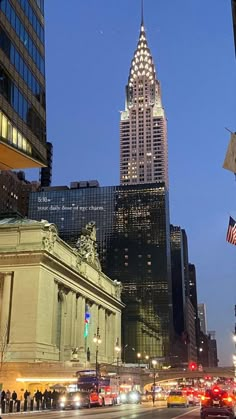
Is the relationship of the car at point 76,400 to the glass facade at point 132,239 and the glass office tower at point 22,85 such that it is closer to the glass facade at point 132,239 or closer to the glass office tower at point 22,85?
the glass office tower at point 22,85

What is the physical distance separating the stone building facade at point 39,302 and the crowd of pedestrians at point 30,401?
14.6 metres

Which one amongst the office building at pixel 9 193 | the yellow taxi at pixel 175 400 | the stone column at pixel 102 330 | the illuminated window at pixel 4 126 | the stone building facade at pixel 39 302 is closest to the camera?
the illuminated window at pixel 4 126

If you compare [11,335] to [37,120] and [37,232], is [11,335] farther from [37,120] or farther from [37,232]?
[37,120]

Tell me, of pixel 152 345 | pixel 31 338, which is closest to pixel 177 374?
pixel 152 345

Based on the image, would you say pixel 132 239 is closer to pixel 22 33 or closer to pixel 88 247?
pixel 88 247

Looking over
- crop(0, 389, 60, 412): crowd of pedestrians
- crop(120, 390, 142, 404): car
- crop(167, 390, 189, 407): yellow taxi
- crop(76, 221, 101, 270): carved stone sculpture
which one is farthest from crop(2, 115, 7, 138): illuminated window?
crop(76, 221, 101, 270): carved stone sculpture

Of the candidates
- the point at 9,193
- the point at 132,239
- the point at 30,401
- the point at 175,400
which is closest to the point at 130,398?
the point at 175,400

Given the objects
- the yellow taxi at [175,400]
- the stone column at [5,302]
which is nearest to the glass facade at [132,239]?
the stone column at [5,302]

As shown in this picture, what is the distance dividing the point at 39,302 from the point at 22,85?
1389 inches

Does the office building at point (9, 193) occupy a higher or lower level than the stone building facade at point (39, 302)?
higher

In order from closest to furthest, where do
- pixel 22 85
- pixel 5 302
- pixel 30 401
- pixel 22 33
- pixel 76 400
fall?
1. pixel 30 401
2. pixel 76 400
3. pixel 22 85
4. pixel 22 33
5. pixel 5 302

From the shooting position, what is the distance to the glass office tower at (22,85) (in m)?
49.6

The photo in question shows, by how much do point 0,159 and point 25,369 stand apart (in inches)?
1167

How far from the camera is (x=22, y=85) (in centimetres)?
5328
